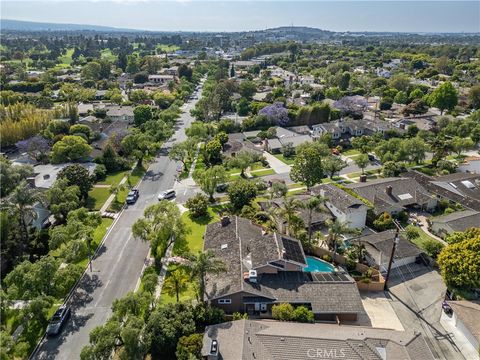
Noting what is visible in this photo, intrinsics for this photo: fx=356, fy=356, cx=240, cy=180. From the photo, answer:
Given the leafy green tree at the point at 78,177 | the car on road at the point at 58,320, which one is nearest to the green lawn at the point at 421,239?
the car on road at the point at 58,320

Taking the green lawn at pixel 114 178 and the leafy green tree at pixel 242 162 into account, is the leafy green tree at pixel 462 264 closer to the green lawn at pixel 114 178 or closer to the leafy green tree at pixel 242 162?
the leafy green tree at pixel 242 162

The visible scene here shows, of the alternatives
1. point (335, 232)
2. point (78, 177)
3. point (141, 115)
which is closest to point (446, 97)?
point (335, 232)

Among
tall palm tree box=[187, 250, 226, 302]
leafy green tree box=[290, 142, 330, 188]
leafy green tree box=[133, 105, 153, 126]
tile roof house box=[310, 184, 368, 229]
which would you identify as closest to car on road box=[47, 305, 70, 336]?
tall palm tree box=[187, 250, 226, 302]

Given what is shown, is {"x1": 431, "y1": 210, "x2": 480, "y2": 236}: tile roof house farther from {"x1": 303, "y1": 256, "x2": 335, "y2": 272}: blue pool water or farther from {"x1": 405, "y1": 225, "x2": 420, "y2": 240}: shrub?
{"x1": 303, "y1": 256, "x2": 335, "y2": 272}: blue pool water

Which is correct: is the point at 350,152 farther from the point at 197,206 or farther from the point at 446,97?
the point at 446,97

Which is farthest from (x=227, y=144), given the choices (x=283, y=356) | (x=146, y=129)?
(x=283, y=356)
